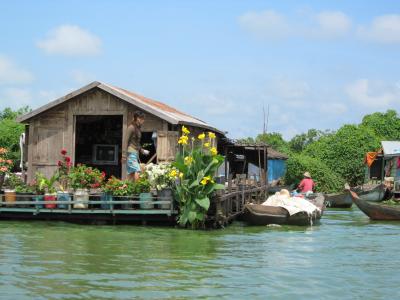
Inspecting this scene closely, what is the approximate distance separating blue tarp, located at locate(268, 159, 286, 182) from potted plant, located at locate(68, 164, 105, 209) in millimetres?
25442

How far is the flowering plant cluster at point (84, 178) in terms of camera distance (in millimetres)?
14141

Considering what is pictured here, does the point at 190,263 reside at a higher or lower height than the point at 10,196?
lower

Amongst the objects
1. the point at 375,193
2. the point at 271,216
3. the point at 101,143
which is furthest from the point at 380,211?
the point at 101,143

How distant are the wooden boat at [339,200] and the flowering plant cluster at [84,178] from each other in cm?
1299

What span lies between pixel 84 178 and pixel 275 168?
27018 millimetres

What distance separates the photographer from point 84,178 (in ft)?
46.5

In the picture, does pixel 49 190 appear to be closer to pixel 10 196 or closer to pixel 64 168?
pixel 64 168

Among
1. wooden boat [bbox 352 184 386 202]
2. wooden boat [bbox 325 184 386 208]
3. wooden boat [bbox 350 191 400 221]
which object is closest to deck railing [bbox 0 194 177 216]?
wooden boat [bbox 350 191 400 221]

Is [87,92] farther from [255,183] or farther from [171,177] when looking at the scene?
[255,183]

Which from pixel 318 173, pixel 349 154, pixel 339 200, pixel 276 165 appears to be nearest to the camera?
pixel 339 200

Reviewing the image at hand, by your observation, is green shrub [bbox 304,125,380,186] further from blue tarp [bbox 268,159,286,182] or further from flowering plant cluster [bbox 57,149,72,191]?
flowering plant cluster [bbox 57,149,72,191]

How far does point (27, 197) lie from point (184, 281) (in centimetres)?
736

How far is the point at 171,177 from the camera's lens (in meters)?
13.3

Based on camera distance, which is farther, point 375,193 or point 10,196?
point 375,193
